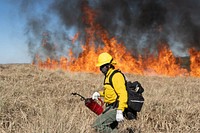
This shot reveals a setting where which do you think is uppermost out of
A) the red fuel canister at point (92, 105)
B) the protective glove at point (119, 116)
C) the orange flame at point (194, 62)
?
the orange flame at point (194, 62)

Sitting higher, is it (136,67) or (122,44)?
(122,44)

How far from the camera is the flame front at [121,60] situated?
87.5ft

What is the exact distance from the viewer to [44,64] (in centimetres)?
2725

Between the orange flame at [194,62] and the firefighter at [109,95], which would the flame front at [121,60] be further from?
the firefighter at [109,95]

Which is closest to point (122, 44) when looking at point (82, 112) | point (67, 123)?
point (82, 112)

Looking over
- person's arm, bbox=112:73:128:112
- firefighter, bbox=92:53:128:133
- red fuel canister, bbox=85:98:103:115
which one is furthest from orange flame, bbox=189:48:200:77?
person's arm, bbox=112:73:128:112

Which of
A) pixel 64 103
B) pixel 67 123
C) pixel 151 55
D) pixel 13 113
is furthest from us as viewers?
pixel 151 55

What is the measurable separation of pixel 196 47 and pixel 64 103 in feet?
77.1

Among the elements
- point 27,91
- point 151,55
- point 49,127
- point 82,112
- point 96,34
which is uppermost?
point 96,34

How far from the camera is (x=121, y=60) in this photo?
27.7 metres

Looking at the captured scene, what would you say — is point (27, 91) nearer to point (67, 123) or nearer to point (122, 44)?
point (67, 123)

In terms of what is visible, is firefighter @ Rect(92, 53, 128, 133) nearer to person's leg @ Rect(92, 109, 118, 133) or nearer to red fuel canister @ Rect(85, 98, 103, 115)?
person's leg @ Rect(92, 109, 118, 133)

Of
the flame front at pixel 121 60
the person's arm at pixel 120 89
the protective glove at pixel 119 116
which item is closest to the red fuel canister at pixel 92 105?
the person's arm at pixel 120 89

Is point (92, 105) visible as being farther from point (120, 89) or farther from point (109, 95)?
point (120, 89)
